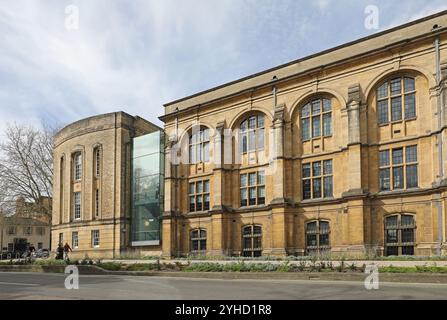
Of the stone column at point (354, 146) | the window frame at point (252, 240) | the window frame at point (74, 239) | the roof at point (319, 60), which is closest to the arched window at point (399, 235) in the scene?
the stone column at point (354, 146)

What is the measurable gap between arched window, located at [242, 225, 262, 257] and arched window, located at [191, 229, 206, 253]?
12.3 ft

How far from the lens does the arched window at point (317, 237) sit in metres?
29.6

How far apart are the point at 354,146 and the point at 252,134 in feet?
28.8

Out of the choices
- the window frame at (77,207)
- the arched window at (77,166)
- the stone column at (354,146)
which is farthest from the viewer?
the arched window at (77,166)

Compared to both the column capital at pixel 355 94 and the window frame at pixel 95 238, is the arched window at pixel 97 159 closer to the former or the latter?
the window frame at pixel 95 238

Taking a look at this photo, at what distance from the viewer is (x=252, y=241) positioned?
1305 inches

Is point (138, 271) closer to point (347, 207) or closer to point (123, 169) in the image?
point (347, 207)

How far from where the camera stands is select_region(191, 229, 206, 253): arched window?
117ft

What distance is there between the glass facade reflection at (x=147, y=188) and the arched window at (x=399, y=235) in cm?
1914

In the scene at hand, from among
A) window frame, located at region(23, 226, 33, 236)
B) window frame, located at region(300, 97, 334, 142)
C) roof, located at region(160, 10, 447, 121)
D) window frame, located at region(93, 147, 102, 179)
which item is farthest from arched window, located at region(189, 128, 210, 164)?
window frame, located at region(23, 226, 33, 236)

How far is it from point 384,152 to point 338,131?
3.35 meters

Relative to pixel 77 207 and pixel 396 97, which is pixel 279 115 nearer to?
pixel 396 97

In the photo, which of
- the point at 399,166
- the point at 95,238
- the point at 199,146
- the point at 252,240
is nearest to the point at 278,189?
the point at 252,240
